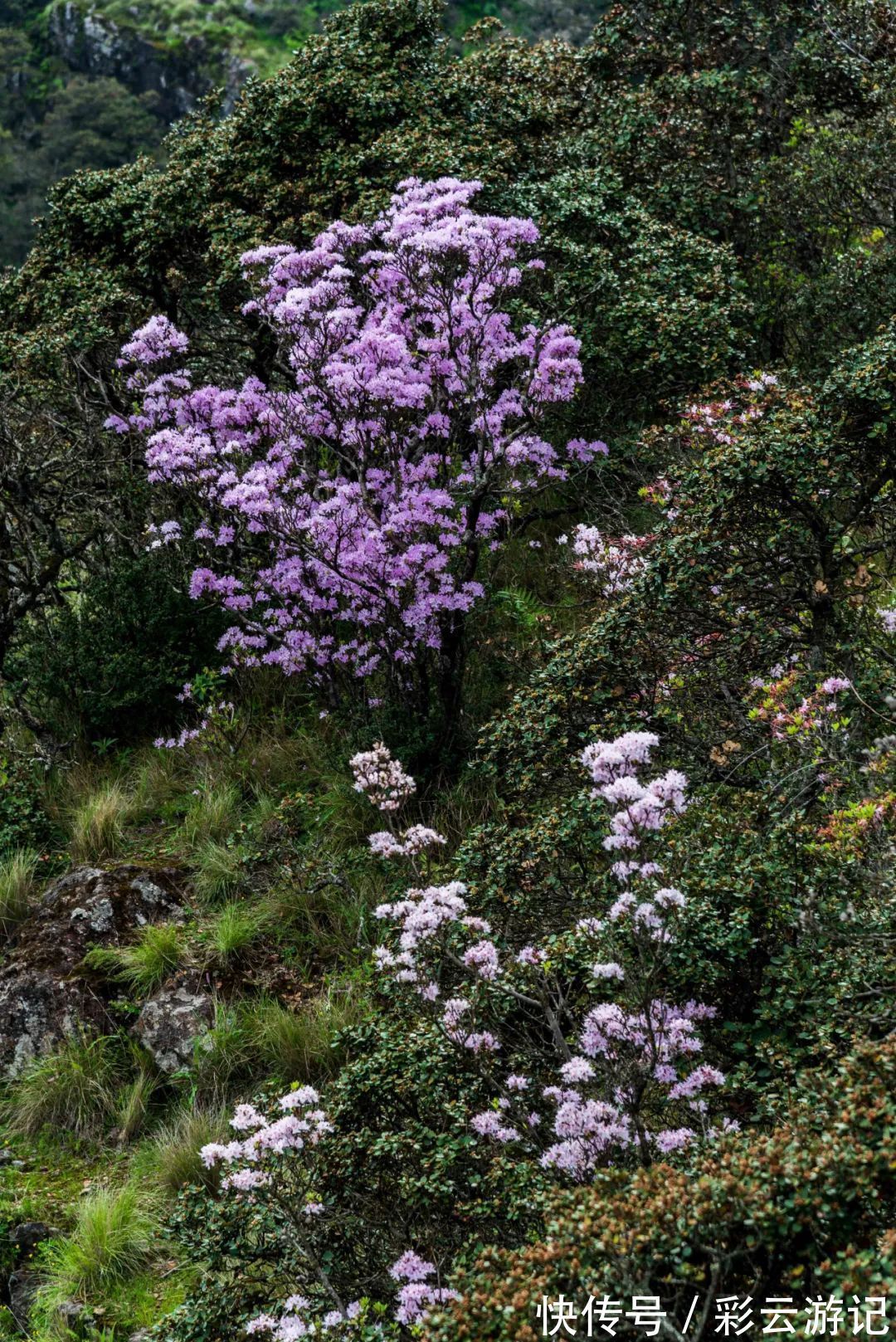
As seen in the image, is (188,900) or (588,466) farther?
(588,466)

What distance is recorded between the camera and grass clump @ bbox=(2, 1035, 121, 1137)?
5656 millimetres

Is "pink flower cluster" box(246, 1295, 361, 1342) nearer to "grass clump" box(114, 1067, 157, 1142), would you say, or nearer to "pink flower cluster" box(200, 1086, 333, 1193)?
"pink flower cluster" box(200, 1086, 333, 1193)

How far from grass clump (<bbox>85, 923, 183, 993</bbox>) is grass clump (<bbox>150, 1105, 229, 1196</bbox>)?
34.4 inches

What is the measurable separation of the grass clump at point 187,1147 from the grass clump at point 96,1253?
18 centimetres

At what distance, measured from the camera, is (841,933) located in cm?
349

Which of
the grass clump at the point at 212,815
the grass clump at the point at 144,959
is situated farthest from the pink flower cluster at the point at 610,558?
the grass clump at the point at 144,959

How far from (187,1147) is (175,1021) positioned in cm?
83

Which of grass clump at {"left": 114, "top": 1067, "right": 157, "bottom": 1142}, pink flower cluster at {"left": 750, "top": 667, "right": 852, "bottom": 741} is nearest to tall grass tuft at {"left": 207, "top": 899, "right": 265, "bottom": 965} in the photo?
grass clump at {"left": 114, "top": 1067, "right": 157, "bottom": 1142}

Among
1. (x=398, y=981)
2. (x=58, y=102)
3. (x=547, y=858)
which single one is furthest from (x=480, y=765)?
(x=58, y=102)

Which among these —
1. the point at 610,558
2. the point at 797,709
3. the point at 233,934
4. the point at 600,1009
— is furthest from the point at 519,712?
the point at 233,934

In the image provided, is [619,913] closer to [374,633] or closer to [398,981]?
[398,981]

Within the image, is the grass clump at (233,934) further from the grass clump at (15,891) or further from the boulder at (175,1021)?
the grass clump at (15,891)

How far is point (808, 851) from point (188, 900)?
4.00 meters

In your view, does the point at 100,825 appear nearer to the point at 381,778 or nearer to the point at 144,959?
the point at 144,959
